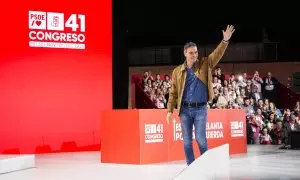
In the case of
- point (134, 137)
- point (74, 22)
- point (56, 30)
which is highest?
point (74, 22)

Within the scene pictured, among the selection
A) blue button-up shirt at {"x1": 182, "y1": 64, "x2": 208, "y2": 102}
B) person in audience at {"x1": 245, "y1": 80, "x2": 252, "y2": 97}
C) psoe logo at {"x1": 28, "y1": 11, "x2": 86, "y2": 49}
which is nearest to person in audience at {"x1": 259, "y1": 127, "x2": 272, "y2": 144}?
person in audience at {"x1": 245, "y1": 80, "x2": 252, "y2": 97}

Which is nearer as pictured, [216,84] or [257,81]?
[216,84]

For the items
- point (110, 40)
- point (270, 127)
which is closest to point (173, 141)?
point (110, 40)

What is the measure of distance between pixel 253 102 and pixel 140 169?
670 cm

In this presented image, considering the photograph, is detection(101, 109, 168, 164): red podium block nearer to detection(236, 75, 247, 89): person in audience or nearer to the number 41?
the number 41

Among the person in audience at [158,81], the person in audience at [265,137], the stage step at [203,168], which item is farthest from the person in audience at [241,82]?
the stage step at [203,168]

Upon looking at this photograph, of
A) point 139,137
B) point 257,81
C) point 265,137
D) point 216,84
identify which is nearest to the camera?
point 139,137

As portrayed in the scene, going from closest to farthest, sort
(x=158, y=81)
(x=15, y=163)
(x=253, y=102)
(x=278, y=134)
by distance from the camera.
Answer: (x=15, y=163)
(x=278, y=134)
(x=253, y=102)
(x=158, y=81)

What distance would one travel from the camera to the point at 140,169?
24.0 ft

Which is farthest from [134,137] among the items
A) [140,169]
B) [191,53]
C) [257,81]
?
[257,81]

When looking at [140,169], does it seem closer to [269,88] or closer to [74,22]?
[74,22]

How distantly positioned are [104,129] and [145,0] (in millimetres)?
12854

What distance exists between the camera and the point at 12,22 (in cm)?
997

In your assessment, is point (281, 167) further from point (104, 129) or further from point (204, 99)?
point (104, 129)
